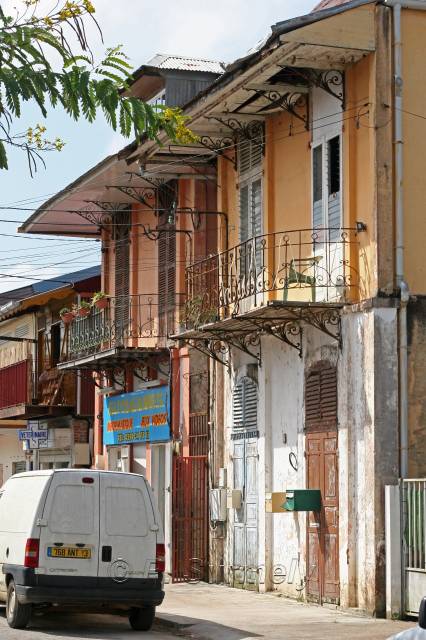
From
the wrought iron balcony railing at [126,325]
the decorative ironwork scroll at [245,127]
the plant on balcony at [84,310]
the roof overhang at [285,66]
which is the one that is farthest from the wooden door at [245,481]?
the plant on balcony at [84,310]

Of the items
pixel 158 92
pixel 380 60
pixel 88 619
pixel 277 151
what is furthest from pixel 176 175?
pixel 88 619

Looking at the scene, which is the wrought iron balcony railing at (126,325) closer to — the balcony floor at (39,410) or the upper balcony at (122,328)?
the upper balcony at (122,328)

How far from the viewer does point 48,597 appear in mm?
16641

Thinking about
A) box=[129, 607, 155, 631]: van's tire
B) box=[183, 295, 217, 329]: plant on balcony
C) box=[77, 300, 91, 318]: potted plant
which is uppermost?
box=[77, 300, 91, 318]: potted plant

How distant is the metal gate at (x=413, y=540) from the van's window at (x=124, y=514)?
131 inches

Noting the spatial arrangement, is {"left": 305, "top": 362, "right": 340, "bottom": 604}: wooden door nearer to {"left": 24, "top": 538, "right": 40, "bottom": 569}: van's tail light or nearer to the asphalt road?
the asphalt road

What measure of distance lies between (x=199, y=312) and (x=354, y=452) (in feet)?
17.2

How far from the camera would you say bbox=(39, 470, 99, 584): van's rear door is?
16.9 m

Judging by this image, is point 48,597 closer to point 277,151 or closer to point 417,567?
point 417,567

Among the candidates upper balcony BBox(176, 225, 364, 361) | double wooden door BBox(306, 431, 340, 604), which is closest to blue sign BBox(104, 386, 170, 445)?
upper balcony BBox(176, 225, 364, 361)

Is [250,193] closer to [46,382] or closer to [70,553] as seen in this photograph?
[70,553]

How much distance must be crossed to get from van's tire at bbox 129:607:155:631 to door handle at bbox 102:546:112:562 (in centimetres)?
86

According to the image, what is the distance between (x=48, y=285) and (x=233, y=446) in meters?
14.6

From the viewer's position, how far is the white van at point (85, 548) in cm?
1680
